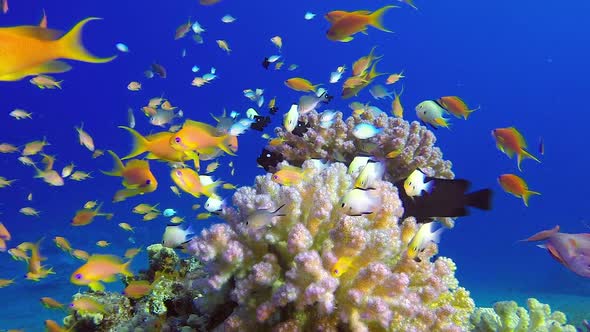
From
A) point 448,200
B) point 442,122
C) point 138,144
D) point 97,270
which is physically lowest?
point 97,270

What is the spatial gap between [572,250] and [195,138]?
10.6ft

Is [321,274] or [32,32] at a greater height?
[32,32]

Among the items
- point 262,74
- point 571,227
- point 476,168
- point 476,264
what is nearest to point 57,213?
point 476,264

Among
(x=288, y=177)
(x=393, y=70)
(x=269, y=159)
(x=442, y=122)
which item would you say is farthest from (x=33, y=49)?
(x=393, y=70)

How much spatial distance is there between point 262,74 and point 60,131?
155 ft

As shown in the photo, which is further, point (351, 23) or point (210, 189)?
point (351, 23)

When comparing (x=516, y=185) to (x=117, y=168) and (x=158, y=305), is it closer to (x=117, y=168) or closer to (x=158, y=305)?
(x=158, y=305)

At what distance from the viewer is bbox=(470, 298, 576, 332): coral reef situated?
3.91 meters

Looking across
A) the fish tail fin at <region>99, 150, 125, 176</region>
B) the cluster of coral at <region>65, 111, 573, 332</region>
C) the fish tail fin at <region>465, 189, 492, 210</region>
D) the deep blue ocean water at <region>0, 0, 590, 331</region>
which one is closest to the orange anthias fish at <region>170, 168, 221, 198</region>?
the fish tail fin at <region>99, 150, 125, 176</region>

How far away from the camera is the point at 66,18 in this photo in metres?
86.5

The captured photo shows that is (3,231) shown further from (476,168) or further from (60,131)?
(476,168)

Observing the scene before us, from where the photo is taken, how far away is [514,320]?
3.93 metres

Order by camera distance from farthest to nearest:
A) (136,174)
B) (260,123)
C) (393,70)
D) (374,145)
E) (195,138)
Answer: (393,70)
(260,123)
(374,145)
(136,174)
(195,138)

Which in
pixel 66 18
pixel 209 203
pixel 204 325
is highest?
pixel 209 203
